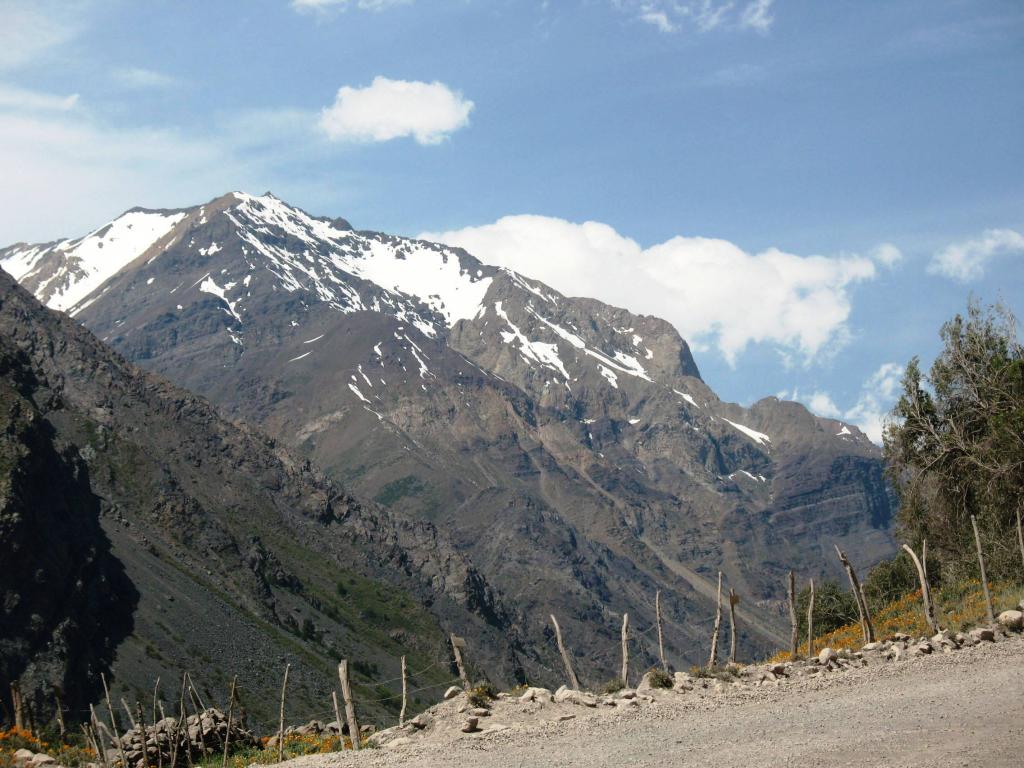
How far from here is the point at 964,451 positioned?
41406 millimetres

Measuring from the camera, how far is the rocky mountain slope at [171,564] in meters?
94.5

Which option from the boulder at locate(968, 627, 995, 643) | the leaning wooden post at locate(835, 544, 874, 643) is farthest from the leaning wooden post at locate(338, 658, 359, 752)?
the boulder at locate(968, 627, 995, 643)

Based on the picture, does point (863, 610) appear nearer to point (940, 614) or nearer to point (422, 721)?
point (940, 614)

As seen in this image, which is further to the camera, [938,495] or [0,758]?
[938,495]

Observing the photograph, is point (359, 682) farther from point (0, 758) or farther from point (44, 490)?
point (0, 758)

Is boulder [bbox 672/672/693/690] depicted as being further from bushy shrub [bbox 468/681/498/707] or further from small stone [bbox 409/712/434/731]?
small stone [bbox 409/712/434/731]

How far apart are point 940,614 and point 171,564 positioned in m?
106

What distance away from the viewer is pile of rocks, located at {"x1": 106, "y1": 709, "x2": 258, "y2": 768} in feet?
79.6

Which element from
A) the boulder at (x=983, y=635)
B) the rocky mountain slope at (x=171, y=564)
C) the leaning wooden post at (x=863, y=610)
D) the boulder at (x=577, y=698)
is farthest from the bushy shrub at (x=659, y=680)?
the rocky mountain slope at (x=171, y=564)

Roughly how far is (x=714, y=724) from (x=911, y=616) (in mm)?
17558

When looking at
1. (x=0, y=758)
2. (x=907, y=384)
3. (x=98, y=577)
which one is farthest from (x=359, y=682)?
(x=0, y=758)

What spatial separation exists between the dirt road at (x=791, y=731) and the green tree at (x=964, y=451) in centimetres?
1539

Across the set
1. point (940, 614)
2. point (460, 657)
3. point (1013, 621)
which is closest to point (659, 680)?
point (460, 657)

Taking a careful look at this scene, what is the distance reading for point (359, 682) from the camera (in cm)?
12425
